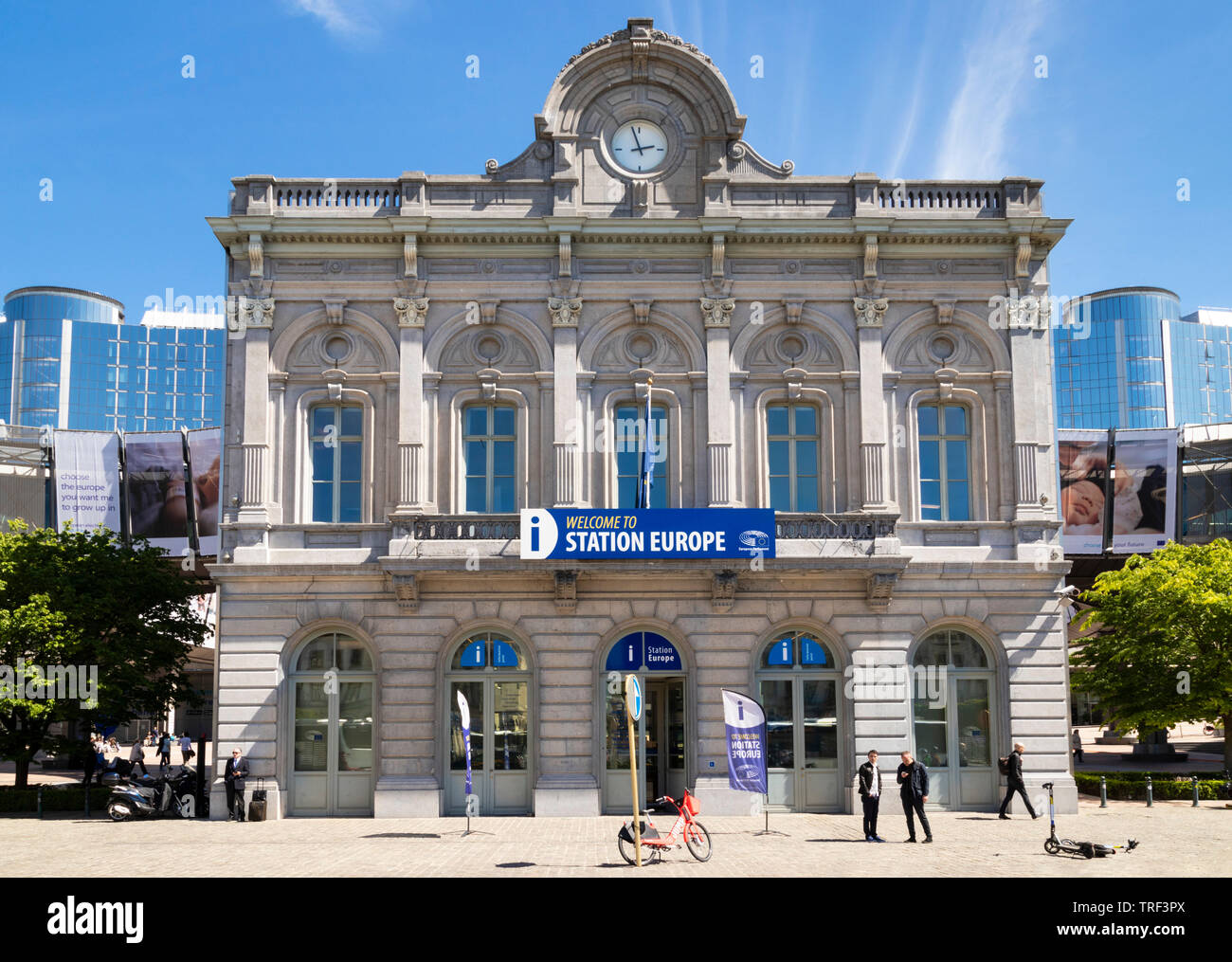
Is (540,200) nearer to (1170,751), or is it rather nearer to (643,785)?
(643,785)

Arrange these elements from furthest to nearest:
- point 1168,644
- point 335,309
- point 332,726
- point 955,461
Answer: point 1168,644
point 955,461
point 335,309
point 332,726

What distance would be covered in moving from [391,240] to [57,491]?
34131 mm

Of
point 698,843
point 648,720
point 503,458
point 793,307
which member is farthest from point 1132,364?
point 698,843

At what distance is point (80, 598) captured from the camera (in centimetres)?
2838

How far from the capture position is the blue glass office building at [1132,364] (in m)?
150

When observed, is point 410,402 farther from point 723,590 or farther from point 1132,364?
point 1132,364

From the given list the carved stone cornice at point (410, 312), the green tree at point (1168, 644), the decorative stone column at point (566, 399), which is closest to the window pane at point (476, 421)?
the decorative stone column at point (566, 399)

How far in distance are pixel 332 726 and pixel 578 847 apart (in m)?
8.11

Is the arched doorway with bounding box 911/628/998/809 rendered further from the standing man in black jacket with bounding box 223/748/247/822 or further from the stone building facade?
the standing man in black jacket with bounding box 223/748/247/822

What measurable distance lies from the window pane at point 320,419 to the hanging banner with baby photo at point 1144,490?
131ft

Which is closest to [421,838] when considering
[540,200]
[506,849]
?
[506,849]

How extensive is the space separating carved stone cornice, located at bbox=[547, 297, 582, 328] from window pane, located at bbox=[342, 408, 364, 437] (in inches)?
207

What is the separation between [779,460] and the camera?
2803 cm

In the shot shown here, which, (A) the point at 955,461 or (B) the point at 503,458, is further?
(A) the point at 955,461
